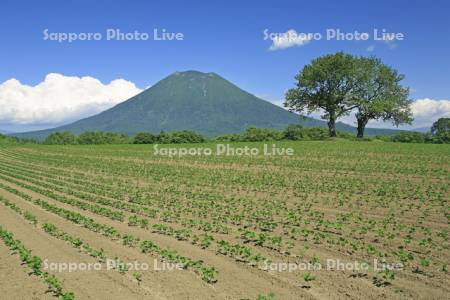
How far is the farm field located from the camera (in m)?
9.05

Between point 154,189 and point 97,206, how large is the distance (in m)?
5.64

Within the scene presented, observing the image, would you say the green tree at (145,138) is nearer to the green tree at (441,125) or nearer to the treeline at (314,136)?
the treeline at (314,136)

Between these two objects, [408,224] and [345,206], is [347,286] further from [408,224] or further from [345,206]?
[345,206]

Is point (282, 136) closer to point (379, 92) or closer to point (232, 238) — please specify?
point (379, 92)

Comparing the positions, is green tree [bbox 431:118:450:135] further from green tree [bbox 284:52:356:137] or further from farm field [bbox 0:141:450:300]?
farm field [bbox 0:141:450:300]

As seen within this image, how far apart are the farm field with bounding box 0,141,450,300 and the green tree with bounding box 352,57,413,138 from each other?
40.7 meters

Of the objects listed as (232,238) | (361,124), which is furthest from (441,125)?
(232,238)

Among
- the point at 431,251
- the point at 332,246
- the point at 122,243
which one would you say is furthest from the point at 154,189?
the point at 431,251

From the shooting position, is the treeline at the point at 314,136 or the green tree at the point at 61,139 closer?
the treeline at the point at 314,136

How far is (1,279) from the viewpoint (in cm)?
970

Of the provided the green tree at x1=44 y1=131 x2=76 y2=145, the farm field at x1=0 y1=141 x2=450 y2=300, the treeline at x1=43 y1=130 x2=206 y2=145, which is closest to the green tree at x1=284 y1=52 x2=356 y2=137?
the treeline at x1=43 y1=130 x2=206 y2=145

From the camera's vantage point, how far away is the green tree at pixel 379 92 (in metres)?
62.8

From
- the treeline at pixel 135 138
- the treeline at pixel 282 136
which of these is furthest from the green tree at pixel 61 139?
the treeline at pixel 282 136

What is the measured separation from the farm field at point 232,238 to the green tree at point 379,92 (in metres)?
40.7
